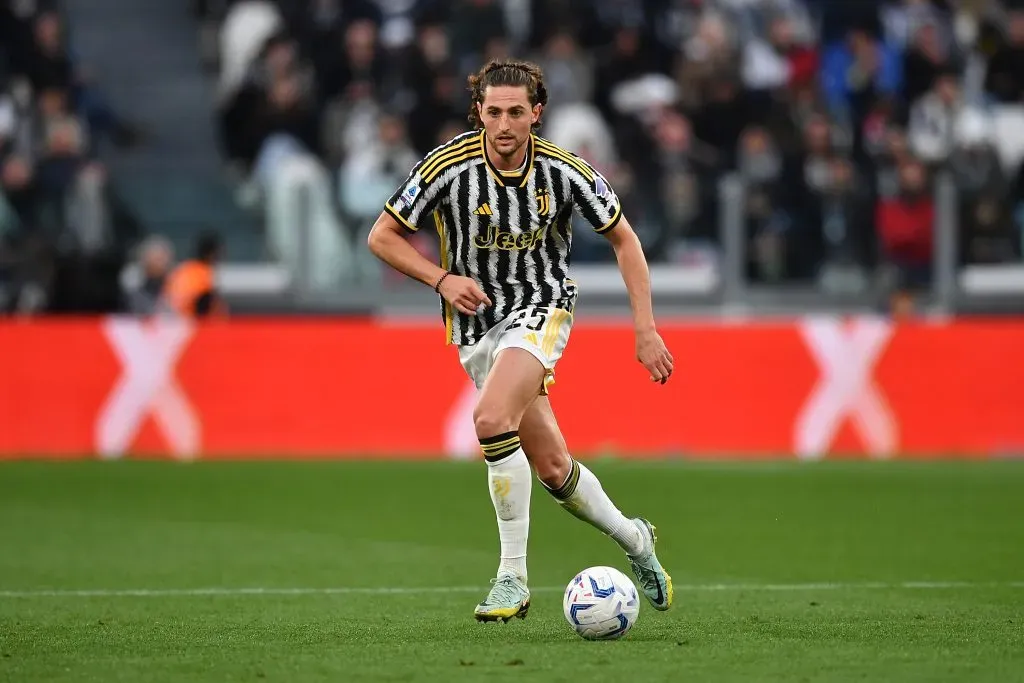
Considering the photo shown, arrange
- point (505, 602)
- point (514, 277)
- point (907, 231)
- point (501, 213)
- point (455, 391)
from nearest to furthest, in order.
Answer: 1. point (505, 602)
2. point (501, 213)
3. point (514, 277)
4. point (455, 391)
5. point (907, 231)

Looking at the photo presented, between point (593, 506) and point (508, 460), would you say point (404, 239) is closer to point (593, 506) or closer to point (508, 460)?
point (508, 460)

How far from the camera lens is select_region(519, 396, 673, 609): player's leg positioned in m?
7.12

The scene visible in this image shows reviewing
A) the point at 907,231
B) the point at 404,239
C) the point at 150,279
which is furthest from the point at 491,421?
the point at 150,279

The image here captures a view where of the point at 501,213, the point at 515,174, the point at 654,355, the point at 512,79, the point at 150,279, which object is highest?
the point at 512,79

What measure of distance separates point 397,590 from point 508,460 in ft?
4.93

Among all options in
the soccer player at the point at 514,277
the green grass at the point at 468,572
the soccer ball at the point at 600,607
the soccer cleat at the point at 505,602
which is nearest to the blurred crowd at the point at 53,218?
the green grass at the point at 468,572

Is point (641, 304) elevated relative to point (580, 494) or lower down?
elevated

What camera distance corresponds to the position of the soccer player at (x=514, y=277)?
6922 millimetres

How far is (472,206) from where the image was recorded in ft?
23.3

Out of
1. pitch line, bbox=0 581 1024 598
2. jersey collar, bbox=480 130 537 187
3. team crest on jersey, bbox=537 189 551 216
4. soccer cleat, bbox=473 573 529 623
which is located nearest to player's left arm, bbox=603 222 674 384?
team crest on jersey, bbox=537 189 551 216

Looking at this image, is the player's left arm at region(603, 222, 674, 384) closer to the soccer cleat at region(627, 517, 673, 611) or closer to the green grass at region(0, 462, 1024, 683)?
the soccer cleat at region(627, 517, 673, 611)

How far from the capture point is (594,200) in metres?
7.10

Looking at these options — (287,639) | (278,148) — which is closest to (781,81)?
(278,148)

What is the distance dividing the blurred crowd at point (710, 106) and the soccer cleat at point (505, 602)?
31.1ft
